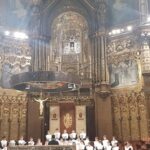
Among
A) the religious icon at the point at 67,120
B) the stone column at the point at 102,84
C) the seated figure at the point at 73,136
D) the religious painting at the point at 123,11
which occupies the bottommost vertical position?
the seated figure at the point at 73,136

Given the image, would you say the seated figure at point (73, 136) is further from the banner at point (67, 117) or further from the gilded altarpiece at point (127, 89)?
the gilded altarpiece at point (127, 89)

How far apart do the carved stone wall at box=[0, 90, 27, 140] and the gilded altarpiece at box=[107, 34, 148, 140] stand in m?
6.25

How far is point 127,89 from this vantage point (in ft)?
73.2

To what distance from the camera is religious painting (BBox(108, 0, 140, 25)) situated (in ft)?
77.5

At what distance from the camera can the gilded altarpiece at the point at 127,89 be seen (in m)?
21.4

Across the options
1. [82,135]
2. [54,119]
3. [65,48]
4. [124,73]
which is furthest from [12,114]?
[124,73]

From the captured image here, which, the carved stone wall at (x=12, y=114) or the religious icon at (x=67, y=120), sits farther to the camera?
the religious icon at (x=67, y=120)

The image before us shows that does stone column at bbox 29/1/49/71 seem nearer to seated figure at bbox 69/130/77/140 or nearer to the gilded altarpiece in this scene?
the gilded altarpiece

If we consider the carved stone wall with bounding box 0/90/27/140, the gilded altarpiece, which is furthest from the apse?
the carved stone wall with bounding box 0/90/27/140

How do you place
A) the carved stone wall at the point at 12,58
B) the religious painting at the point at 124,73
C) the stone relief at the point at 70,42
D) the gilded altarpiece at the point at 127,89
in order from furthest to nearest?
the stone relief at the point at 70,42 → the carved stone wall at the point at 12,58 → the religious painting at the point at 124,73 → the gilded altarpiece at the point at 127,89

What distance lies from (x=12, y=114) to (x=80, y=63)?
20.2 feet

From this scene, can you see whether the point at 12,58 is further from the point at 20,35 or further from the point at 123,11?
the point at 123,11

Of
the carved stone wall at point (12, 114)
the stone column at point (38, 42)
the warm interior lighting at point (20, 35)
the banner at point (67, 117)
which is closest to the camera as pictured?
the carved stone wall at point (12, 114)

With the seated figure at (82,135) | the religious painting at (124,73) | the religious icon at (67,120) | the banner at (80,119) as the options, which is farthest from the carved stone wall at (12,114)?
the religious painting at (124,73)
